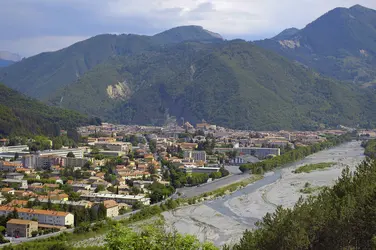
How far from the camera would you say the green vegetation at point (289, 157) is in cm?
6047

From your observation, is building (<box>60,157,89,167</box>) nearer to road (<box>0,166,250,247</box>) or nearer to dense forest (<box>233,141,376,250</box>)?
road (<box>0,166,250,247</box>)

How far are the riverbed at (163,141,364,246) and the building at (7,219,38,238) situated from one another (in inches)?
298

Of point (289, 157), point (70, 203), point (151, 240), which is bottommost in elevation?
point (289, 157)

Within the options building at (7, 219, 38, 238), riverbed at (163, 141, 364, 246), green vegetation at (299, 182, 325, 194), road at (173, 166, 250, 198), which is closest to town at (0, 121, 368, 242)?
building at (7, 219, 38, 238)

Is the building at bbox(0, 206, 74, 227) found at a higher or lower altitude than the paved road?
higher

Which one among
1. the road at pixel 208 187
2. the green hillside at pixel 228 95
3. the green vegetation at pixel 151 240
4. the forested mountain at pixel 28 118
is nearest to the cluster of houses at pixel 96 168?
the road at pixel 208 187

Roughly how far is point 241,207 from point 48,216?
1288 centimetres

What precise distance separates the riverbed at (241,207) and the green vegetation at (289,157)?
3.32 metres

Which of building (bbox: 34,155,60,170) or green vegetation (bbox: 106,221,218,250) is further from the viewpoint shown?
building (bbox: 34,155,60,170)

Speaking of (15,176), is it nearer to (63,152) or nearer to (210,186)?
(63,152)

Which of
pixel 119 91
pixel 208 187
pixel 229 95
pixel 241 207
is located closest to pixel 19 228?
pixel 241 207

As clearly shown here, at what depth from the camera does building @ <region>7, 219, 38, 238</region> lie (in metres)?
30.2

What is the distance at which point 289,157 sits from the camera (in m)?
69.8

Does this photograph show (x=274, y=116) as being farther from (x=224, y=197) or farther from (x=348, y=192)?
(x=348, y=192)
